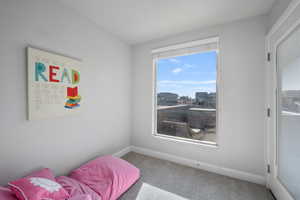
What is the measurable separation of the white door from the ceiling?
566 mm

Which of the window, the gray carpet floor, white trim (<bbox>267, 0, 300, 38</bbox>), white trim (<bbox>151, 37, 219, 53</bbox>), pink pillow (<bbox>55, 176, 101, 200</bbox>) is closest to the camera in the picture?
white trim (<bbox>267, 0, 300, 38</bbox>)

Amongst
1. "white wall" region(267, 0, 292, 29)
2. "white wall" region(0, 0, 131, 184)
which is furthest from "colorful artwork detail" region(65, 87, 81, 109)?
"white wall" region(267, 0, 292, 29)

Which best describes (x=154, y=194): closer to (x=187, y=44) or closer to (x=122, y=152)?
(x=122, y=152)

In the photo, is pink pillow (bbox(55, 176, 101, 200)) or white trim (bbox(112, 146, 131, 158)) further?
white trim (bbox(112, 146, 131, 158))

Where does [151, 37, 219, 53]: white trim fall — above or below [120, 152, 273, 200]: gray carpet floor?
above

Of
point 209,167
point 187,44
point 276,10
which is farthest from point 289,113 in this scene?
point 187,44

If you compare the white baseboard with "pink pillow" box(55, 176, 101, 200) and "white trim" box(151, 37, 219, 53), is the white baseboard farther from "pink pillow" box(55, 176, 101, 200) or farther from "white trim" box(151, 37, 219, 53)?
"white trim" box(151, 37, 219, 53)

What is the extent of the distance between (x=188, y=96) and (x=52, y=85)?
7.37 feet

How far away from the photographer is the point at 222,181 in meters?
1.92

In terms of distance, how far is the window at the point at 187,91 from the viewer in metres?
2.31

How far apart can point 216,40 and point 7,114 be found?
118 inches

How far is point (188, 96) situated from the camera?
101 inches

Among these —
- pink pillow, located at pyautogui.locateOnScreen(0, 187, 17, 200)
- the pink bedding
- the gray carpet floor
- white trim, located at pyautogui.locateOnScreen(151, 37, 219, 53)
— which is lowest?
the gray carpet floor

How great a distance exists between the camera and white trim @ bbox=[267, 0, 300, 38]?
1211mm
